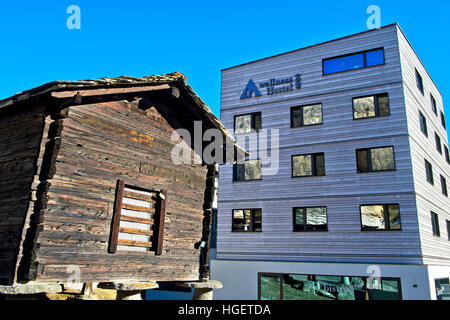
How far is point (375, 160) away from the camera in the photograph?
66.1ft

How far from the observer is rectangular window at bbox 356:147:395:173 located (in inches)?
780

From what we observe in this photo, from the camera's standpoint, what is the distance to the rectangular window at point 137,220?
9.01 metres

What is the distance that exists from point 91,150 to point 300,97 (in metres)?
16.8

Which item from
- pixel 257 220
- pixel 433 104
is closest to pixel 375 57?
pixel 433 104

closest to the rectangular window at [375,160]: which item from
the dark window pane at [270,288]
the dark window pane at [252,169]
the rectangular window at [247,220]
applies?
the dark window pane at [252,169]

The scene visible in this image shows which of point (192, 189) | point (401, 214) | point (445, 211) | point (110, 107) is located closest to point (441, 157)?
point (445, 211)

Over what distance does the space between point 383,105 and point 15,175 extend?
18.7 m

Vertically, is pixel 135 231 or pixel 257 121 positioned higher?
pixel 257 121

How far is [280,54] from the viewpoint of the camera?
24.5 metres

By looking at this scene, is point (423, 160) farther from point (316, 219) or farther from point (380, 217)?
point (316, 219)

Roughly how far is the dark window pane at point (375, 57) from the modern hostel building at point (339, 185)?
0.19 feet

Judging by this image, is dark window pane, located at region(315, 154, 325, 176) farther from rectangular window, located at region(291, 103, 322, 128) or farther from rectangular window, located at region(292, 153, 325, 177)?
rectangular window, located at region(291, 103, 322, 128)

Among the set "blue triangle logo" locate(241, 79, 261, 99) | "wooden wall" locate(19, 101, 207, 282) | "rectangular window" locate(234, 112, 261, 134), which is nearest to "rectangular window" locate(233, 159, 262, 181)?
"rectangular window" locate(234, 112, 261, 134)

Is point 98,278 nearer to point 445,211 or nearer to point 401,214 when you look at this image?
point 401,214
